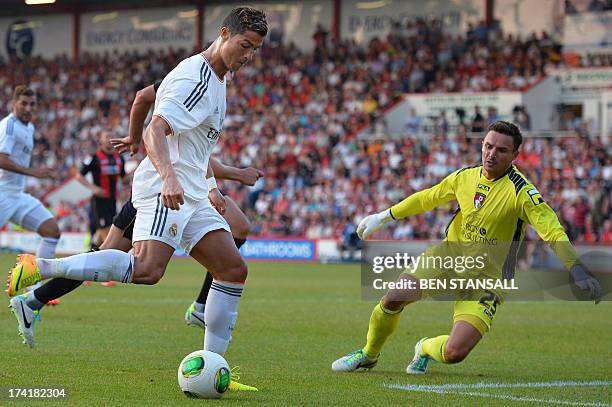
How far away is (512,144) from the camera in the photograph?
7.88m

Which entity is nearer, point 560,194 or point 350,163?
point 560,194

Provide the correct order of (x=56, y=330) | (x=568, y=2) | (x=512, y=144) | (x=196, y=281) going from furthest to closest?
(x=568, y=2) → (x=196, y=281) → (x=56, y=330) → (x=512, y=144)

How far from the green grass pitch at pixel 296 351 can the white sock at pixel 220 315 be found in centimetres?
36

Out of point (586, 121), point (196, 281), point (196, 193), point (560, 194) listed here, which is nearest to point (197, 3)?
point (586, 121)

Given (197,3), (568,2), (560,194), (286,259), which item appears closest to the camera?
(560,194)

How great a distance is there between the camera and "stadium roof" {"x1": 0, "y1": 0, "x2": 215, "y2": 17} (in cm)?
4481

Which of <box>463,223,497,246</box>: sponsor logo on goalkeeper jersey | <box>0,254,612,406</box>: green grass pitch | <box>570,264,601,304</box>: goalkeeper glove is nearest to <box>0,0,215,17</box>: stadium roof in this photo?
<box>0,254,612,406</box>: green grass pitch

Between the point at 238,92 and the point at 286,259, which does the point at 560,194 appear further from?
the point at 238,92

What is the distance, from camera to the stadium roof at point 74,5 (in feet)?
147

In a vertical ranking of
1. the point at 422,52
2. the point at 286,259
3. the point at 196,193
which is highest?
the point at 422,52

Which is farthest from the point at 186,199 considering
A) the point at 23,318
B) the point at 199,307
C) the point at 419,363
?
the point at 199,307

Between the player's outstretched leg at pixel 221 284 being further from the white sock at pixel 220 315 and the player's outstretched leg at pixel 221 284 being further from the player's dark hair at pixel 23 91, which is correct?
the player's dark hair at pixel 23 91

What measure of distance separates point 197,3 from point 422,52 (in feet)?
39.5

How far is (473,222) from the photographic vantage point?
8102 mm
